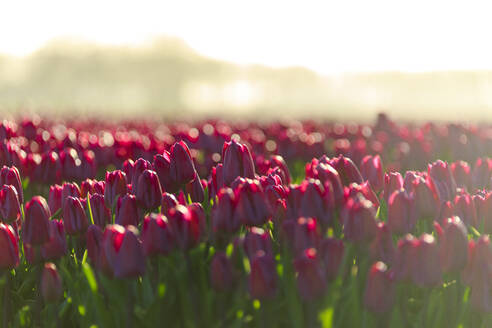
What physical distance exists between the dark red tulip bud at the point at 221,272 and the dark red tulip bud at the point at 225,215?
22 cm

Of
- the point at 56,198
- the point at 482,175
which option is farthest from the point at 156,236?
the point at 482,175

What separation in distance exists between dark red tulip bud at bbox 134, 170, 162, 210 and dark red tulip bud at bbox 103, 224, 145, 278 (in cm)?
49

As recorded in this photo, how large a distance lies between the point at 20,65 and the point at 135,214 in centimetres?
6217

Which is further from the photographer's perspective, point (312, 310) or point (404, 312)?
point (404, 312)

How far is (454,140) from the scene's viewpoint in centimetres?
591

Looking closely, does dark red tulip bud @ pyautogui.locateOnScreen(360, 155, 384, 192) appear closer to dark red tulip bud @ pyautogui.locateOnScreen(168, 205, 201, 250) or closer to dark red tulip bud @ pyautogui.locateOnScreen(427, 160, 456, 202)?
dark red tulip bud @ pyautogui.locateOnScreen(427, 160, 456, 202)

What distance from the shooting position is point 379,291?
1.98 metres

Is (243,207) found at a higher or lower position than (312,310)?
higher

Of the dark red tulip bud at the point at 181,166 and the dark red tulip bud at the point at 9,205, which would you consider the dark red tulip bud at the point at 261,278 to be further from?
the dark red tulip bud at the point at 9,205

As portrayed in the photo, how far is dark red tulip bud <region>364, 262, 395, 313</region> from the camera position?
197 cm

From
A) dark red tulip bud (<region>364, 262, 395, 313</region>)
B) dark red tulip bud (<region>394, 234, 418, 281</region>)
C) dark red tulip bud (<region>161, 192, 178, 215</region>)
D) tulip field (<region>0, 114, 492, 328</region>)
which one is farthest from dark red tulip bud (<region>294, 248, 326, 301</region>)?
dark red tulip bud (<region>161, 192, 178, 215</region>)

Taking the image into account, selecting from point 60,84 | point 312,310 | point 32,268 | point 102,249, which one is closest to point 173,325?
point 102,249

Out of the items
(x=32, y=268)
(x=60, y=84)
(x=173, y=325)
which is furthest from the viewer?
(x=60, y=84)

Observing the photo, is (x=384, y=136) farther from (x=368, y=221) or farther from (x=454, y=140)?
(x=368, y=221)
